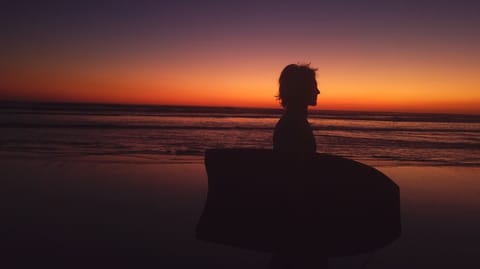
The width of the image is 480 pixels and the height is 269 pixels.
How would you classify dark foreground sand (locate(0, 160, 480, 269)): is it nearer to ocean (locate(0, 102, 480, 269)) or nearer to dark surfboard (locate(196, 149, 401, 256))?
ocean (locate(0, 102, 480, 269))

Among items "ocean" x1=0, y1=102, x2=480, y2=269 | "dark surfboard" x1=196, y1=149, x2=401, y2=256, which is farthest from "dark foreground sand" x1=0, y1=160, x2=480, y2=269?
"dark surfboard" x1=196, y1=149, x2=401, y2=256

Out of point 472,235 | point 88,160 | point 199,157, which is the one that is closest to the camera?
point 472,235

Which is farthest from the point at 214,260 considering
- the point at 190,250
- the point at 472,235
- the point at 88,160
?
the point at 88,160

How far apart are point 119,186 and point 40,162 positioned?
3402 mm

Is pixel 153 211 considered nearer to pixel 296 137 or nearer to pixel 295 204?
pixel 295 204

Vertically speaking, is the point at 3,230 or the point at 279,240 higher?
the point at 279,240

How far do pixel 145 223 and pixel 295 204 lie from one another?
2.80 meters

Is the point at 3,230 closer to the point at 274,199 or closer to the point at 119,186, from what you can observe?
the point at 119,186

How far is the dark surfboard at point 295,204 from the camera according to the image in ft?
8.67

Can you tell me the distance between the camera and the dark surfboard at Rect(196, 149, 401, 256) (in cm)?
264

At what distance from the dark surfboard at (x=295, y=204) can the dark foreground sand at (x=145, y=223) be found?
1.20 m

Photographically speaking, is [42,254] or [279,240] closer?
[279,240]

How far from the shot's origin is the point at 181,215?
527 centimetres

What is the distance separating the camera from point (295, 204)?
265cm
